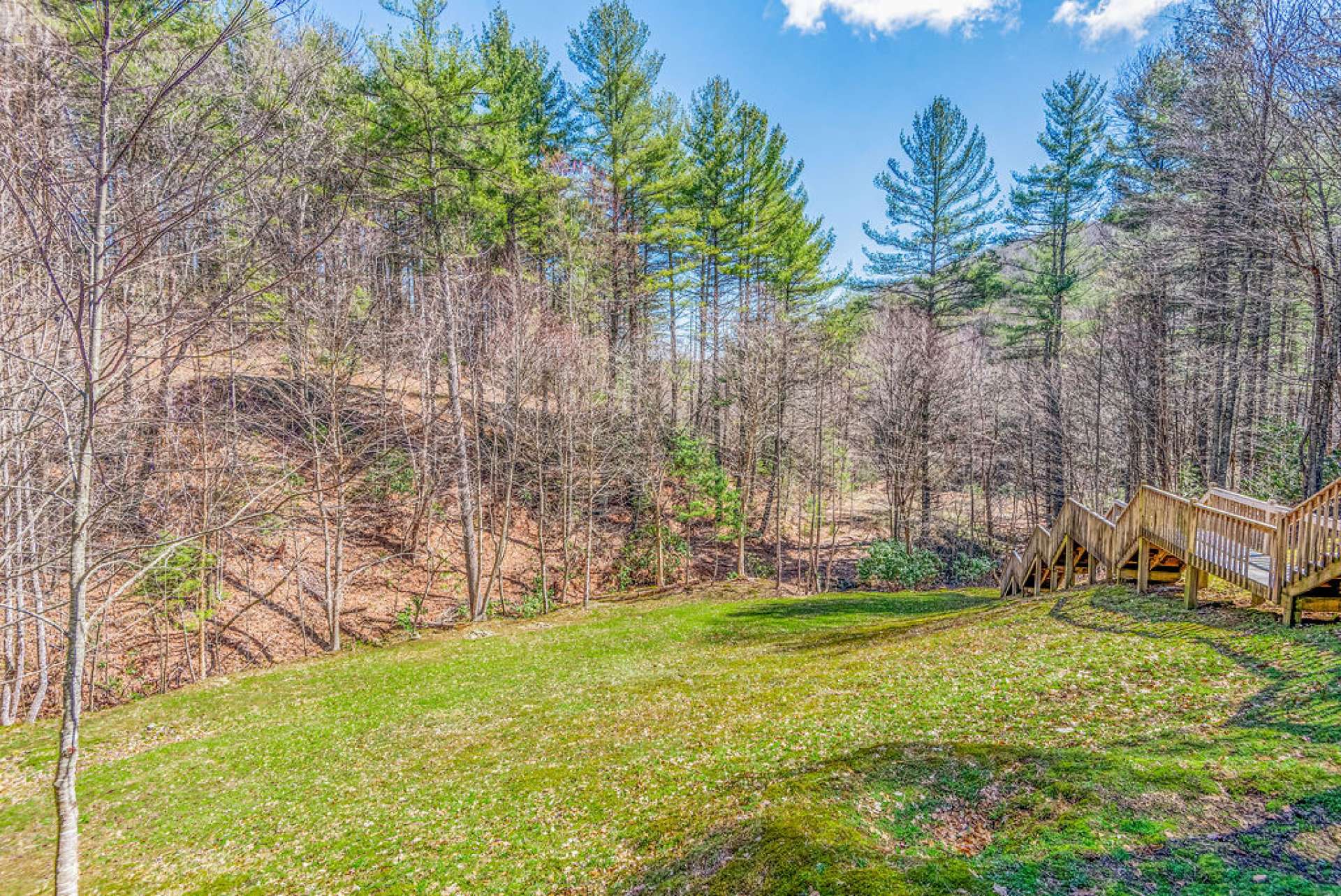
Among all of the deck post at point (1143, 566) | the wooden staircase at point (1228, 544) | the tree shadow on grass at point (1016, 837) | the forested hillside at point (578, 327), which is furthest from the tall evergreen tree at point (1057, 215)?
the tree shadow on grass at point (1016, 837)

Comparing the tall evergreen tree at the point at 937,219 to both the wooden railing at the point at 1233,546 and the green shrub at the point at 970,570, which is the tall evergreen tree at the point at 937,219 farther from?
the wooden railing at the point at 1233,546

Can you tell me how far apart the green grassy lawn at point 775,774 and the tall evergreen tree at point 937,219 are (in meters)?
20.5

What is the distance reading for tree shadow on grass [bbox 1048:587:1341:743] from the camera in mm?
5176

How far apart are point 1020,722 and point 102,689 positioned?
56.8ft

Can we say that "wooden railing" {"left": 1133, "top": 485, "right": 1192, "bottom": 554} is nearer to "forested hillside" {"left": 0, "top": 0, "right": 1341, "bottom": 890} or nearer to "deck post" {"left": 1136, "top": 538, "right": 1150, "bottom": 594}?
"deck post" {"left": 1136, "top": 538, "right": 1150, "bottom": 594}

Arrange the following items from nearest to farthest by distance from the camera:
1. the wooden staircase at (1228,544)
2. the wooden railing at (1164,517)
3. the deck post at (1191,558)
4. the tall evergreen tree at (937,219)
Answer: the wooden staircase at (1228,544)
the deck post at (1191,558)
the wooden railing at (1164,517)
the tall evergreen tree at (937,219)

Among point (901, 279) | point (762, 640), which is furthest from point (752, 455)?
point (901, 279)

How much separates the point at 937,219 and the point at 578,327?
63.6ft

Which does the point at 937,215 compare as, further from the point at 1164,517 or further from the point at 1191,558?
the point at 1191,558

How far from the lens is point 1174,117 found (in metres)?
14.5

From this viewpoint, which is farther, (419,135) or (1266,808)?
(419,135)

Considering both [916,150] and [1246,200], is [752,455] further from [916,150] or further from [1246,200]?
[916,150]

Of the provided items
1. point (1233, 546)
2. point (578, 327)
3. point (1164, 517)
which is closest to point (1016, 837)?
point (1233, 546)

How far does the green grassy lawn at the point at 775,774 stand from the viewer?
12.2ft
